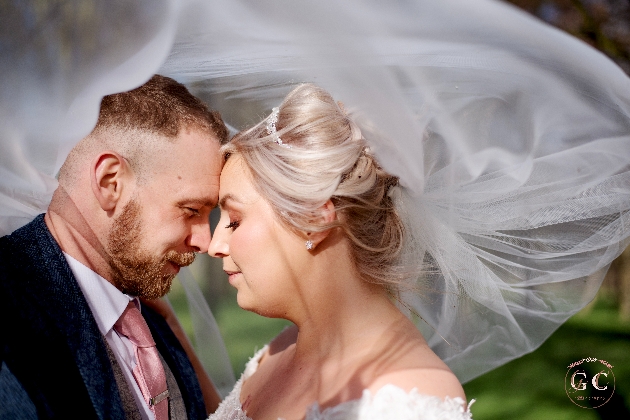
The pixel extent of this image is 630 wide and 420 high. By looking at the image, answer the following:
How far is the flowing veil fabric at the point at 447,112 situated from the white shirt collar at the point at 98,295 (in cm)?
34

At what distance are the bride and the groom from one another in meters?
0.22

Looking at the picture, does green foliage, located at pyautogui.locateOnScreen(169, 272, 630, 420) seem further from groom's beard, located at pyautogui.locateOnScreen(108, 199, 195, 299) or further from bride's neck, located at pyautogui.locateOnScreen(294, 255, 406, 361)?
bride's neck, located at pyautogui.locateOnScreen(294, 255, 406, 361)

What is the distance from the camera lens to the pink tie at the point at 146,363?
2.88m

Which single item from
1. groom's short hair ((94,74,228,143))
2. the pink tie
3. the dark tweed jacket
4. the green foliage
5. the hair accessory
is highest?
groom's short hair ((94,74,228,143))

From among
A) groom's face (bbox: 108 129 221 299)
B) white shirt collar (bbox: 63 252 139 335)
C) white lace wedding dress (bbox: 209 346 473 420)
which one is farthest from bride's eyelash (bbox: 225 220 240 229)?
white lace wedding dress (bbox: 209 346 473 420)

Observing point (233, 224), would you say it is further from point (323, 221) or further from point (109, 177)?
point (109, 177)

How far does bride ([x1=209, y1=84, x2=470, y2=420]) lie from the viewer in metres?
2.65

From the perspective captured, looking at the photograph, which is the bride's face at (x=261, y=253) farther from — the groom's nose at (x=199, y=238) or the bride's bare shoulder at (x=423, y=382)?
the bride's bare shoulder at (x=423, y=382)

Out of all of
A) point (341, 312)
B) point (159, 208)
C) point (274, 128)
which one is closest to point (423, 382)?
point (341, 312)

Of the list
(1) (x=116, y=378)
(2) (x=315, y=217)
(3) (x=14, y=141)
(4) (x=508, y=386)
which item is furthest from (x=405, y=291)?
(4) (x=508, y=386)

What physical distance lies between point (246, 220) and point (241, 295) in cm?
34

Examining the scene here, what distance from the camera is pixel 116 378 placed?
2740 mm

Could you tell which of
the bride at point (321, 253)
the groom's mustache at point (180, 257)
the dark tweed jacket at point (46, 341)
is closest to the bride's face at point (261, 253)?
the bride at point (321, 253)

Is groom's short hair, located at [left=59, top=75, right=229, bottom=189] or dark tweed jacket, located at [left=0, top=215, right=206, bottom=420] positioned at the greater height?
groom's short hair, located at [left=59, top=75, right=229, bottom=189]
